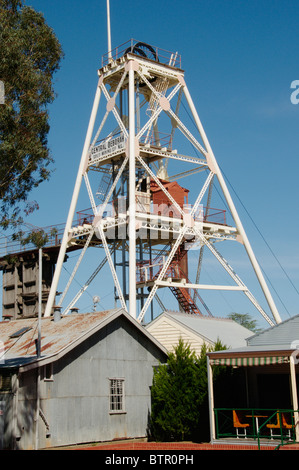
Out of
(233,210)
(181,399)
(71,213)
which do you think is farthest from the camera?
(233,210)

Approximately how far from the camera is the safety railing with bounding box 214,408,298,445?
2256cm

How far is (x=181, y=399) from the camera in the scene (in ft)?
86.1

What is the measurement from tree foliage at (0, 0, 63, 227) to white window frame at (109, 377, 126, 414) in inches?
290

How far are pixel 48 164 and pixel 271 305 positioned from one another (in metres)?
18.8

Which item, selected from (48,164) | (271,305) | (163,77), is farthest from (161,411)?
(163,77)

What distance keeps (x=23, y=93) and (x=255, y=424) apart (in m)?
15.0

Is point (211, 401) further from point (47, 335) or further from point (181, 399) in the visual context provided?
point (47, 335)

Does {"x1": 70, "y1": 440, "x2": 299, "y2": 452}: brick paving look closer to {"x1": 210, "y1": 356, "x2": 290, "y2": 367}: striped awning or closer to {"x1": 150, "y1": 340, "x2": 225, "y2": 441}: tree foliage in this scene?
{"x1": 150, "y1": 340, "x2": 225, "y2": 441}: tree foliage

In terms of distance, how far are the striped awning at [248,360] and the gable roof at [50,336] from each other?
439 cm

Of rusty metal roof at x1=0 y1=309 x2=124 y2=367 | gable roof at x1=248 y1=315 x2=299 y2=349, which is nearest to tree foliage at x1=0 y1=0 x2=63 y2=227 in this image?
rusty metal roof at x1=0 y1=309 x2=124 y2=367

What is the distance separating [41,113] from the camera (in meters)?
27.0

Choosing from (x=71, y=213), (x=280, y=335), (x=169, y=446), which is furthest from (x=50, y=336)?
(x=71, y=213)
